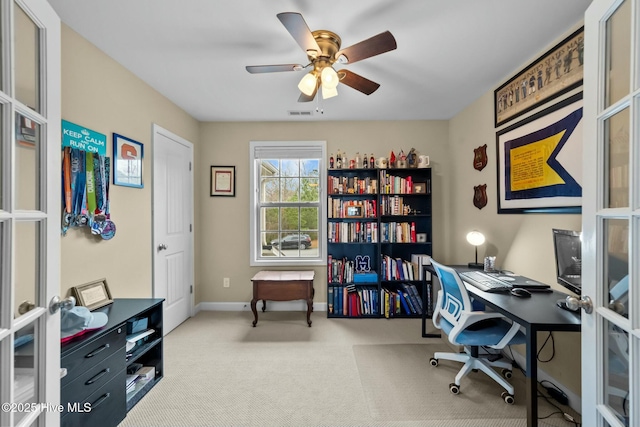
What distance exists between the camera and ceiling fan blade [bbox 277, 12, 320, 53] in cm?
125

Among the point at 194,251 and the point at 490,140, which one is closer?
the point at 490,140

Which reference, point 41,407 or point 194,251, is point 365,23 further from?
point 194,251

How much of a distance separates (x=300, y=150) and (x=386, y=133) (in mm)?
1143

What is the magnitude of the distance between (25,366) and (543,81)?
3182 millimetres

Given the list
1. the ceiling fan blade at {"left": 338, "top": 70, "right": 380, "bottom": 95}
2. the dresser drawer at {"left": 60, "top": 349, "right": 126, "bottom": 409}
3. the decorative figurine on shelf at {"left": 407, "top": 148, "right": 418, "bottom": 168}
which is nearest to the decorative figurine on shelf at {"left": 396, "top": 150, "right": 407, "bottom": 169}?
the decorative figurine on shelf at {"left": 407, "top": 148, "right": 418, "bottom": 168}

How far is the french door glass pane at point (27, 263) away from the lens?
32.5 inches

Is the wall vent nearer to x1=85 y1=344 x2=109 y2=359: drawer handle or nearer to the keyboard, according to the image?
the keyboard

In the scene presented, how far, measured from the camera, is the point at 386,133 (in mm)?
3418

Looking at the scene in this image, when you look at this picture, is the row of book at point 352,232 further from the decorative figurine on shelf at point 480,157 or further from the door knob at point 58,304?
the door knob at point 58,304

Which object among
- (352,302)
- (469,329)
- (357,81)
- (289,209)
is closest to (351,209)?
(289,209)

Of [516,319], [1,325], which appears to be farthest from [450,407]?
[1,325]

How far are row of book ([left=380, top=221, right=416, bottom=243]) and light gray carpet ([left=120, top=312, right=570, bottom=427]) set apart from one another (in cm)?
101

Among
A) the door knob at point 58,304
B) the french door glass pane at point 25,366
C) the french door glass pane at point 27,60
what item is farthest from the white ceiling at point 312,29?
the french door glass pane at point 25,366

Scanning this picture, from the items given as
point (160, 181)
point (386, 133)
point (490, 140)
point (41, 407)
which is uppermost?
point (386, 133)
